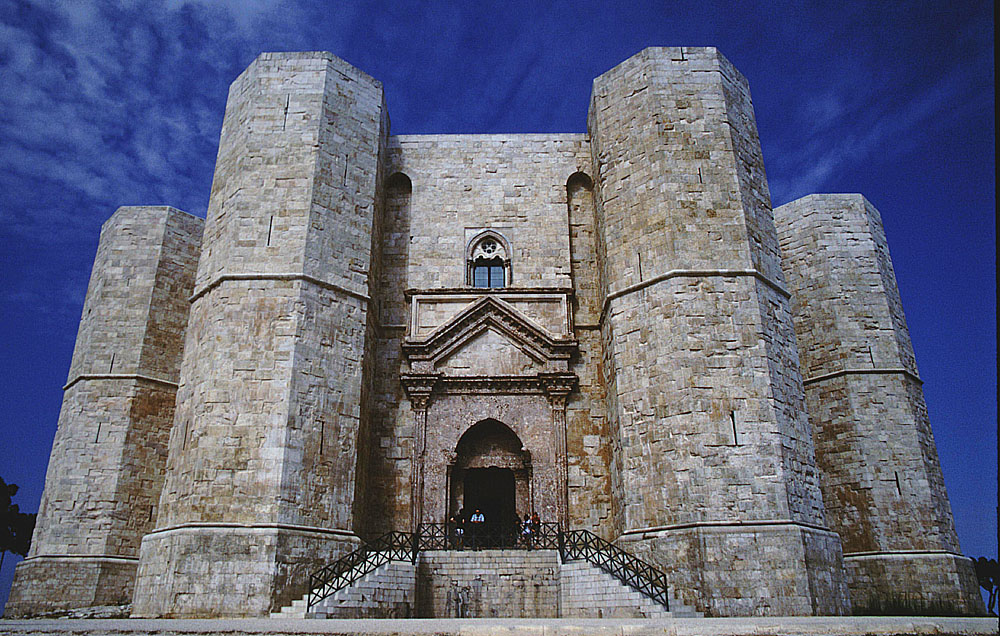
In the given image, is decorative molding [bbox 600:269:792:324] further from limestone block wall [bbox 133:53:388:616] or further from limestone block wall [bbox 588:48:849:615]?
limestone block wall [bbox 133:53:388:616]

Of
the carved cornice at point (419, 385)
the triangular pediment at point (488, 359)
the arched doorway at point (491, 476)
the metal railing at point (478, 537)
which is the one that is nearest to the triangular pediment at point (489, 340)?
the triangular pediment at point (488, 359)

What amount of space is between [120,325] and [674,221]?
12229 millimetres

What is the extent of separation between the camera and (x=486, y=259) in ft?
53.5

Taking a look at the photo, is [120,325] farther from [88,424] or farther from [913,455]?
[913,455]

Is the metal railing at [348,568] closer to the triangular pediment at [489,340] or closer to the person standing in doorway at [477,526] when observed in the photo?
the person standing in doorway at [477,526]

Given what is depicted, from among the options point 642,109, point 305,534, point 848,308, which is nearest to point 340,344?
point 305,534

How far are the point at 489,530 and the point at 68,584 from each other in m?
8.20

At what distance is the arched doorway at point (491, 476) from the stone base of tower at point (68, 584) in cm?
681

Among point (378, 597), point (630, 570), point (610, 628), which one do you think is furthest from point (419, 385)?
point (610, 628)

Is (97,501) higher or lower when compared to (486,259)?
lower

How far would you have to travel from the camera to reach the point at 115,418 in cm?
1588

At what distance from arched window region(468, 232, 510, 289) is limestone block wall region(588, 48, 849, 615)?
213 centimetres

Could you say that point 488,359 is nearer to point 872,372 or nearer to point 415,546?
point 415,546

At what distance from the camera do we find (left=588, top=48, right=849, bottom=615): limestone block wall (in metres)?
11.6
